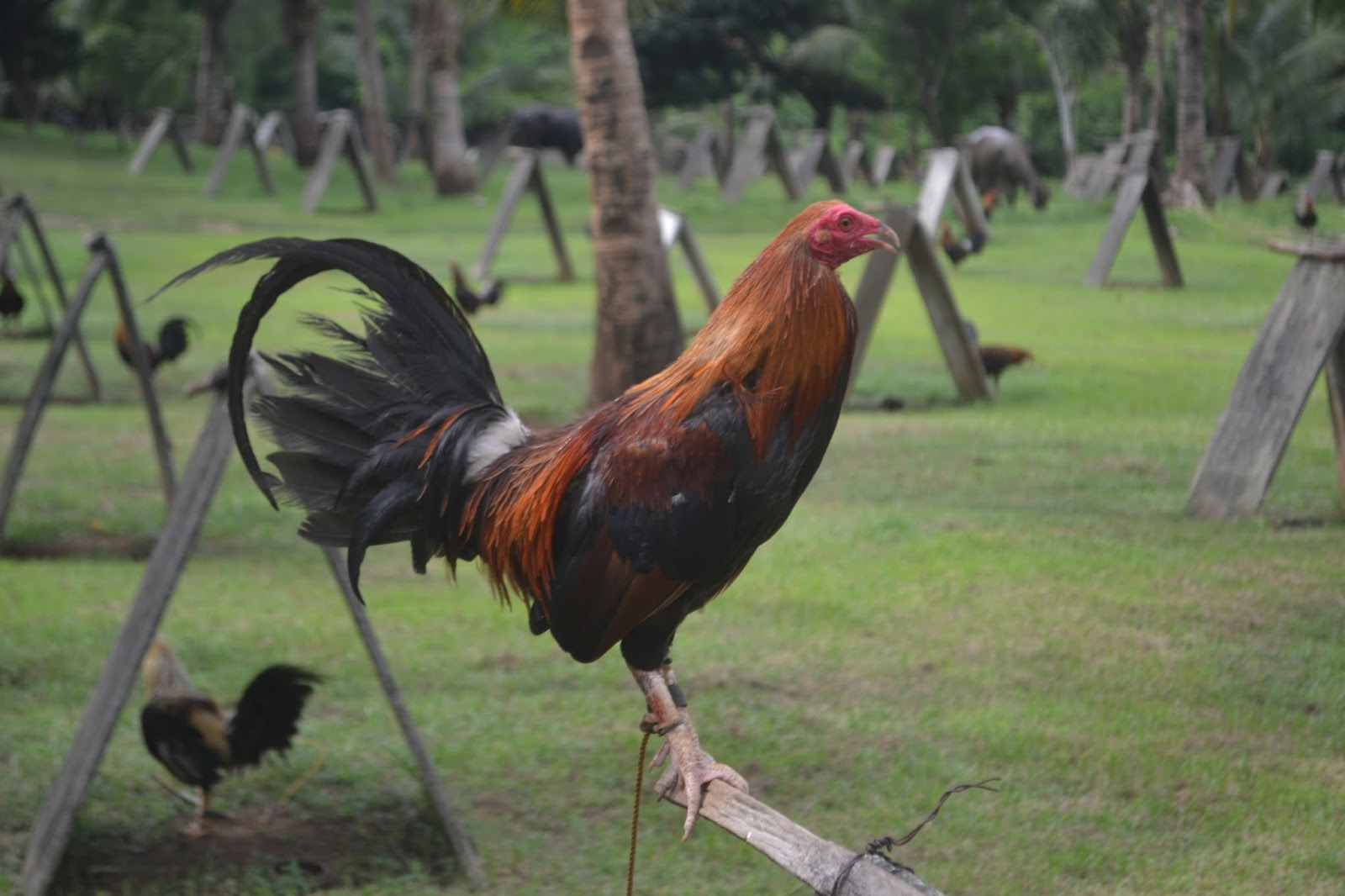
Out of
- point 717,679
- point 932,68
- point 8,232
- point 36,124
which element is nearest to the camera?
point 717,679

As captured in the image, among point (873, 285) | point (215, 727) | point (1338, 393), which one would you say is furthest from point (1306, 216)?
point (215, 727)

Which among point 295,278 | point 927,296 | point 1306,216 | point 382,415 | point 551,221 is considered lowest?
point 551,221

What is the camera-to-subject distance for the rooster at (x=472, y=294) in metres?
12.9

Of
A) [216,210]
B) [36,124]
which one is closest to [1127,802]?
[216,210]

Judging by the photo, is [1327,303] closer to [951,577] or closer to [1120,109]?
[951,577]

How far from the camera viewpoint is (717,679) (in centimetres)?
532

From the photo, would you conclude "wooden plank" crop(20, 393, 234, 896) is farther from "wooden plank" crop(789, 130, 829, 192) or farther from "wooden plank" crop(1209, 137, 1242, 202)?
"wooden plank" crop(789, 130, 829, 192)

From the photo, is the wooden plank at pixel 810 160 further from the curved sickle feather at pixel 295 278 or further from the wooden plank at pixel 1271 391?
the curved sickle feather at pixel 295 278

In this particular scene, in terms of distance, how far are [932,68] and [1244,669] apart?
20.2 meters

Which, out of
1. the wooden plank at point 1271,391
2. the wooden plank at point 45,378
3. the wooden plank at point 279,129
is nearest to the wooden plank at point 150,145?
the wooden plank at point 279,129

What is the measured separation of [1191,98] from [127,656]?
46.5 ft

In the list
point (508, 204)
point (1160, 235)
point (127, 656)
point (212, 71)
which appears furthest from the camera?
point (212, 71)

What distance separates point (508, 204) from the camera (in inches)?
627

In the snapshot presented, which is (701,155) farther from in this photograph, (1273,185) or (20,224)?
(20,224)
